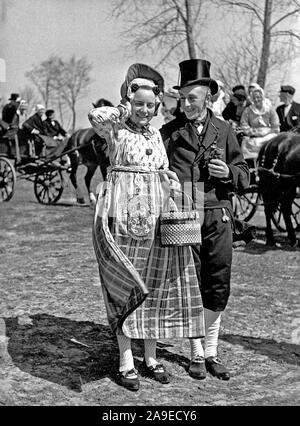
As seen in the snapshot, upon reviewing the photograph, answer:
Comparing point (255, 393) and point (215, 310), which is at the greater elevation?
point (215, 310)

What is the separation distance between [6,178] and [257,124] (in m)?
5.57

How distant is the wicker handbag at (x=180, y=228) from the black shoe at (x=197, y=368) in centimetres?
81

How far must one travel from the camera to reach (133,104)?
3.84m

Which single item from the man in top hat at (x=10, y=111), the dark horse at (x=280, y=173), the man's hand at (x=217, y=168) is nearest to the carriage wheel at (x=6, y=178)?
the man in top hat at (x=10, y=111)

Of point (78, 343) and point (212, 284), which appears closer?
point (212, 284)

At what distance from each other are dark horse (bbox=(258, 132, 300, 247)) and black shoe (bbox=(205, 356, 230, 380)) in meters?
5.13

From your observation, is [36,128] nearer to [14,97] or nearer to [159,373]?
[14,97]

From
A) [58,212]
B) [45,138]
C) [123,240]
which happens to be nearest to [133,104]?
[123,240]

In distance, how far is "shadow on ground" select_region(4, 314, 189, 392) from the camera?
4102 millimetres

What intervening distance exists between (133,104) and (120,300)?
1049mm

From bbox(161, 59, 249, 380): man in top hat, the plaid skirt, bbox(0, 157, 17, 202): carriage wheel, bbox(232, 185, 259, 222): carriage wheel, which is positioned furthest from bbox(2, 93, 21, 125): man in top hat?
the plaid skirt

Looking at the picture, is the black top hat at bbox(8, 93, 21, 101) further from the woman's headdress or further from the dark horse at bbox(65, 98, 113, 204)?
the woman's headdress

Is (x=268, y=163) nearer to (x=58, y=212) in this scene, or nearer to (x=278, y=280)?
(x=278, y=280)

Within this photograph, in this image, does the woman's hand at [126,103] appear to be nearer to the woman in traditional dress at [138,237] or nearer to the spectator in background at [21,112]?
the woman in traditional dress at [138,237]
